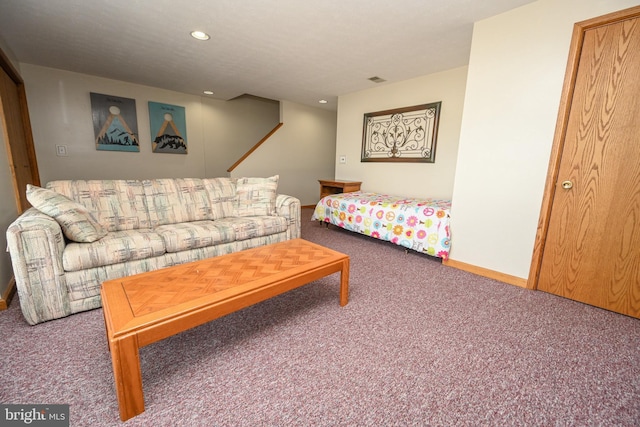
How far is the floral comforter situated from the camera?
8.82 feet

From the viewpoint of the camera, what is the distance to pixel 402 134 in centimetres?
381

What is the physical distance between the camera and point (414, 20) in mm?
2176

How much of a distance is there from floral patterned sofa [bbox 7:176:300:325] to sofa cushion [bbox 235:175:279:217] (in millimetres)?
11

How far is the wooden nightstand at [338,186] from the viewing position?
13.9ft

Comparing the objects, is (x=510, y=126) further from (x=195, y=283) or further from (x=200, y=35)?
(x=200, y=35)

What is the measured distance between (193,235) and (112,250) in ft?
1.77

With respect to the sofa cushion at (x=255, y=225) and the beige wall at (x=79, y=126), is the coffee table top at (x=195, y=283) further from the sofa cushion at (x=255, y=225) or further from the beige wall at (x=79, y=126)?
the beige wall at (x=79, y=126)

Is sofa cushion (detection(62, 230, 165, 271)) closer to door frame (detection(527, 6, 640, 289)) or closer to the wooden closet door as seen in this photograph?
door frame (detection(527, 6, 640, 289))

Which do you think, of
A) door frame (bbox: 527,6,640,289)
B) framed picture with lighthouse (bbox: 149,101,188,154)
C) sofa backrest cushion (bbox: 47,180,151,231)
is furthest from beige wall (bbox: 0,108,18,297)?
door frame (bbox: 527,6,640,289)

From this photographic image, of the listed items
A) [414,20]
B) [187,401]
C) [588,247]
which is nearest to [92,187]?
[187,401]

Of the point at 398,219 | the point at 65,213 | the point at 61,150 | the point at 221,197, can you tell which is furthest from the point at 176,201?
the point at 61,150

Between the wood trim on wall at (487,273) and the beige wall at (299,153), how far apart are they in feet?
11.8

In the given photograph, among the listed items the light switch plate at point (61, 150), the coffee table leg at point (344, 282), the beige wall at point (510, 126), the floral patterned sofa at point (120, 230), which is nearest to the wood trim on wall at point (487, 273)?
the beige wall at point (510, 126)

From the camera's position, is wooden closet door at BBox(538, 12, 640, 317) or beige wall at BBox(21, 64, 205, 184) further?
beige wall at BBox(21, 64, 205, 184)
